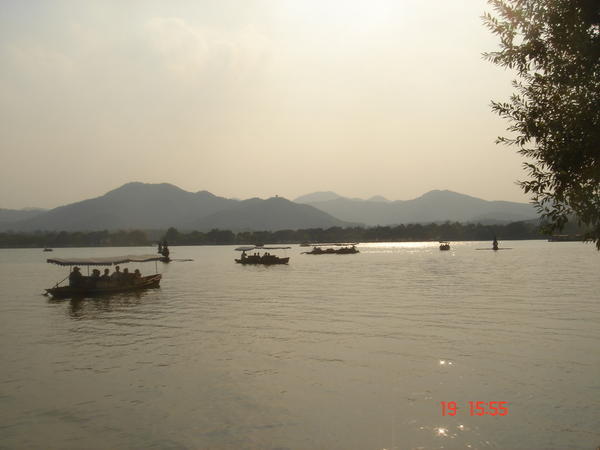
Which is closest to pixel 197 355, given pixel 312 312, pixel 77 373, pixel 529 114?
pixel 77 373

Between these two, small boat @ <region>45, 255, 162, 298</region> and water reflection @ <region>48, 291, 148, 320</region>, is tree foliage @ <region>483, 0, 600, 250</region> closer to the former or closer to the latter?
water reflection @ <region>48, 291, 148, 320</region>

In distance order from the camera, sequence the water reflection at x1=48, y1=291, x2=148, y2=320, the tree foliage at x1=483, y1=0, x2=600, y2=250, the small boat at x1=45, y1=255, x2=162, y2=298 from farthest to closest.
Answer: the small boat at x1=45, y1=255, x2=162, y2=298 → the water reflection at x1=48, y1=291, x2=148, y2=320 → the tree foliage at x1=483, y1=0, x2=600, y2=250

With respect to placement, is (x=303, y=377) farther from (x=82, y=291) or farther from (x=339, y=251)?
(x=339, y=251)

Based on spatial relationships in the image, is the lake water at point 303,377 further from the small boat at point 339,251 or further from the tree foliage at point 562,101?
the small boat at point 339,251

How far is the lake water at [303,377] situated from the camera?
1483cm

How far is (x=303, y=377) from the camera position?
20.5m

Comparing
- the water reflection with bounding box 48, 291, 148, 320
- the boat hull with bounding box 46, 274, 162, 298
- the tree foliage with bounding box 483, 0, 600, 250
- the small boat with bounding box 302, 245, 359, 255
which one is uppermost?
the tree foliage with bounding box 483, 0, 600, 250

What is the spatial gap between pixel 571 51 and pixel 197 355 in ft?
67.7

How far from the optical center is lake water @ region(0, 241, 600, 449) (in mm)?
14828

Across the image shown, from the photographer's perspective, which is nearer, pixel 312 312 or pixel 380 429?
pixel 380 429

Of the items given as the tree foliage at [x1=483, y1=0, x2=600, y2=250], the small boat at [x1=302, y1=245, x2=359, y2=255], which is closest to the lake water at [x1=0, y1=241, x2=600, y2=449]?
the tree foliage at [x1=483, y1=0, x2=600, y2=250]

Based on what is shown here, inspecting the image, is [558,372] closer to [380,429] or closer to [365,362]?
[365,362]

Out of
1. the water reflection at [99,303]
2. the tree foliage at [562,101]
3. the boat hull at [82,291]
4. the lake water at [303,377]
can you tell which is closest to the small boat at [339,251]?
the water reflection at [99,303]

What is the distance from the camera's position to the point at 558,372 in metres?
20.4
